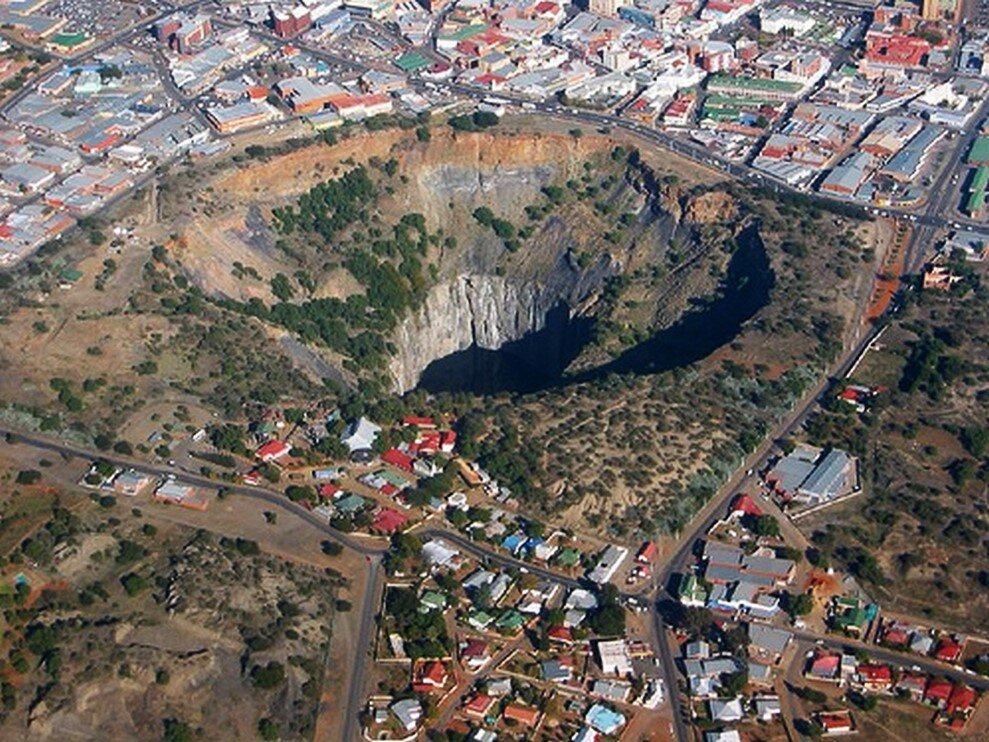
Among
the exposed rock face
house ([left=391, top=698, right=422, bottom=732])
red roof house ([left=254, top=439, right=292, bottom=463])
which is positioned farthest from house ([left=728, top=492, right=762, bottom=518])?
the exposed rock face

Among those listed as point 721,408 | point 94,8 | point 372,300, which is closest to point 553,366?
point 372,300

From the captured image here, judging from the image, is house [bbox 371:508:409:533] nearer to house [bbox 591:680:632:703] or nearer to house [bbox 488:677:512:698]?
house [bbox 488:677:512:698]

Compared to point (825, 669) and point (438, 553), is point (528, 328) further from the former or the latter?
point (825, 669)

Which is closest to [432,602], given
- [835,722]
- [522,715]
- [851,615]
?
[522,715]

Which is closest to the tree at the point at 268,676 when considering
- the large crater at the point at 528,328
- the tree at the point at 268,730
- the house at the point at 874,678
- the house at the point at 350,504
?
the tree at the point at 268,730

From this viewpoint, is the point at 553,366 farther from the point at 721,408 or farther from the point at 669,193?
the point at 721,408

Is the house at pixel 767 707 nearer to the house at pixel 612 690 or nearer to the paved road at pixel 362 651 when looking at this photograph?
the house at pixel 612 690

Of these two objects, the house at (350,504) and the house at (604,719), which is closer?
the house at (604,719)
